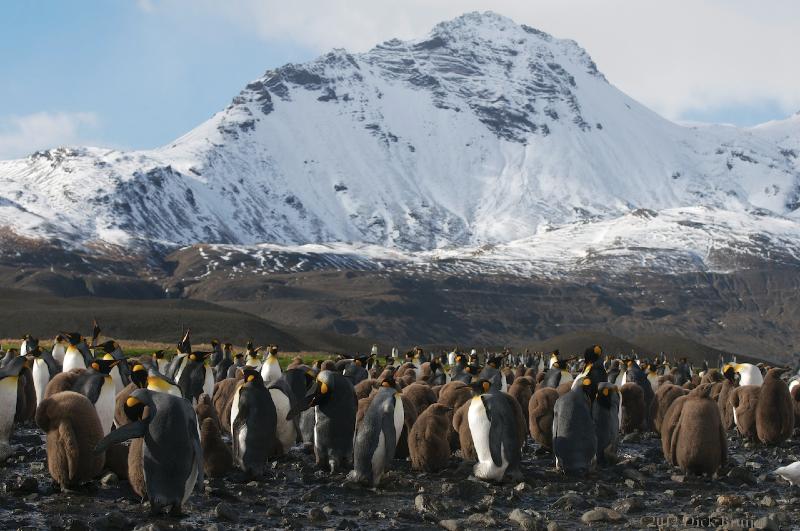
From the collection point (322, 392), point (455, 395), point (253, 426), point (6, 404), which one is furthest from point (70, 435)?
point (455, 395)

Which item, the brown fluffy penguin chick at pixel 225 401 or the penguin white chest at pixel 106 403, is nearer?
the penguin white chest at pixel 106 403

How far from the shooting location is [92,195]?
607 ft

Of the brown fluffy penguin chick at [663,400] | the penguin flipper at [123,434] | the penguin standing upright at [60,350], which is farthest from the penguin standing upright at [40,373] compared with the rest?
the brown fluffy penguin chick at [663,400]

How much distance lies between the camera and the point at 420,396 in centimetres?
1395

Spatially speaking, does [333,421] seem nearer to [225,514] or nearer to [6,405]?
[225,514]

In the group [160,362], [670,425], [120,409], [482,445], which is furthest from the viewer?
[160,362]

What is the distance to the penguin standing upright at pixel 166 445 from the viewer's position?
8.53 metres

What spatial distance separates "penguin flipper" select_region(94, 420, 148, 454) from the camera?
26.9 ft

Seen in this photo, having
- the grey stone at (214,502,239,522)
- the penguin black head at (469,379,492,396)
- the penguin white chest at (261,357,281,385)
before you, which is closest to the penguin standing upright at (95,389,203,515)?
the grey stone at (214,502,239,522)

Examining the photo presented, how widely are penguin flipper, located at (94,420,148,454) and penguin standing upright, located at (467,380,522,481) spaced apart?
3.99 metres

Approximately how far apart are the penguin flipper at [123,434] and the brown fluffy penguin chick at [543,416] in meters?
6.25

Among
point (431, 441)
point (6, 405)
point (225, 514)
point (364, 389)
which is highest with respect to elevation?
point (6, 405)

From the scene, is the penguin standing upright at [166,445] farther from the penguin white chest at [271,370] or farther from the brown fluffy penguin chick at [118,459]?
the penguin white chest at [271,370]

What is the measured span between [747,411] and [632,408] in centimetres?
188
